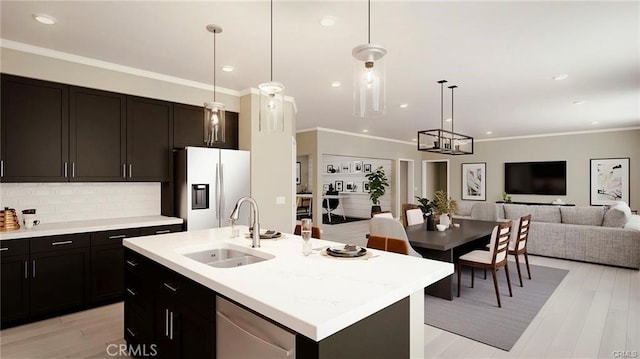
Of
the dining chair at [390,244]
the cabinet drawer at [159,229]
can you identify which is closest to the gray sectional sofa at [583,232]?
the dining chair at [390,244]

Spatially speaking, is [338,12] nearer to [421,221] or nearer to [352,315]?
[352,315]

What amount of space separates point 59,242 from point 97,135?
1190mm

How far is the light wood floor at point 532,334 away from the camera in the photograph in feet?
8.64

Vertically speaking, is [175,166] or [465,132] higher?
[465,132]

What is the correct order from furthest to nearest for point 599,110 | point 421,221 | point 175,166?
1. point 599,110
2. point 421,221
3. point 175,166

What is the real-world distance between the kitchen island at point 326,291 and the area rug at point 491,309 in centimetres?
159

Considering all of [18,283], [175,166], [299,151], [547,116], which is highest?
[547,116]

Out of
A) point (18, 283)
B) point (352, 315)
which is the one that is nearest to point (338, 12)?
point (352, 315)

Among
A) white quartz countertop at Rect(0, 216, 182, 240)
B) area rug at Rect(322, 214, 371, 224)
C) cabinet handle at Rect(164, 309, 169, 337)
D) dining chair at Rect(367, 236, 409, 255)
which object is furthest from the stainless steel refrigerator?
area rug at Rect(322, 214, 371, 224)

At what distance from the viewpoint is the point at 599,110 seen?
20.4ft

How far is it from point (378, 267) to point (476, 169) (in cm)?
1004

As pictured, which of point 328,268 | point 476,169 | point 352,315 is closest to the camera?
point 352,315

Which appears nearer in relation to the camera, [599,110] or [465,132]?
[599,110]

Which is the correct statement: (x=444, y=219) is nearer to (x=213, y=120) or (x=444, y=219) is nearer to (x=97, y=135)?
(x=213, y=120)
